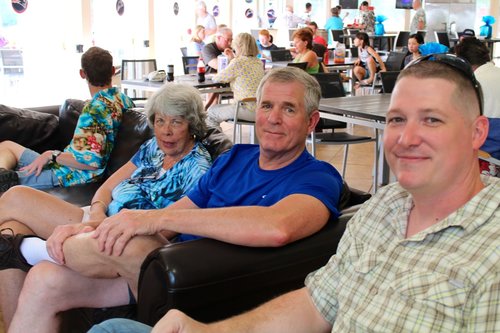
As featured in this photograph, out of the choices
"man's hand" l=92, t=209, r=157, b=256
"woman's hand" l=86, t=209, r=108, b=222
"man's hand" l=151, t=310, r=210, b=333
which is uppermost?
"man's hand" l=92, t=209, r=157, b=256

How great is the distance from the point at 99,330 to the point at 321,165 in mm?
957

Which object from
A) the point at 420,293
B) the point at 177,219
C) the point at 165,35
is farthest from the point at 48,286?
the point at 165,35

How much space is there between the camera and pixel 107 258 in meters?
1.89

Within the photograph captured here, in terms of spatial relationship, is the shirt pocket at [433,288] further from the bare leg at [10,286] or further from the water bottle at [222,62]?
the water bottle at [222,62]

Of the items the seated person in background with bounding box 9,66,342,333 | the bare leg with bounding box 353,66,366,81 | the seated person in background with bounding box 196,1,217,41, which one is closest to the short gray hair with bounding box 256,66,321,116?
the seated person in background with bounding box 9,66,342,333

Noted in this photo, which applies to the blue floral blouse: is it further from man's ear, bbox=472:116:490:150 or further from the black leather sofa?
man's ear, bbox=472:116:490:150

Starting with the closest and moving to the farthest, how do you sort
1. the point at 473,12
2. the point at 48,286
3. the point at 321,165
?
1. the point at 48,286
2. the point at 321,165
3. the point at 473,12

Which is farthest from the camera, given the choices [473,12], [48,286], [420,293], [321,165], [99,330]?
[473,12]

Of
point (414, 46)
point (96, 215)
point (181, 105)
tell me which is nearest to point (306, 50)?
point (414, 46)

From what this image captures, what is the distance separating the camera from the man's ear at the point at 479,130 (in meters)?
1.28

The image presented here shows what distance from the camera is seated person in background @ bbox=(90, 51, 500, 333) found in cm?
119

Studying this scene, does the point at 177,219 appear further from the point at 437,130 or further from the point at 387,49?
the point at 387,49

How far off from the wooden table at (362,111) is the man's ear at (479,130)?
7.87 ft

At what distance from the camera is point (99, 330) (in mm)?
1445
